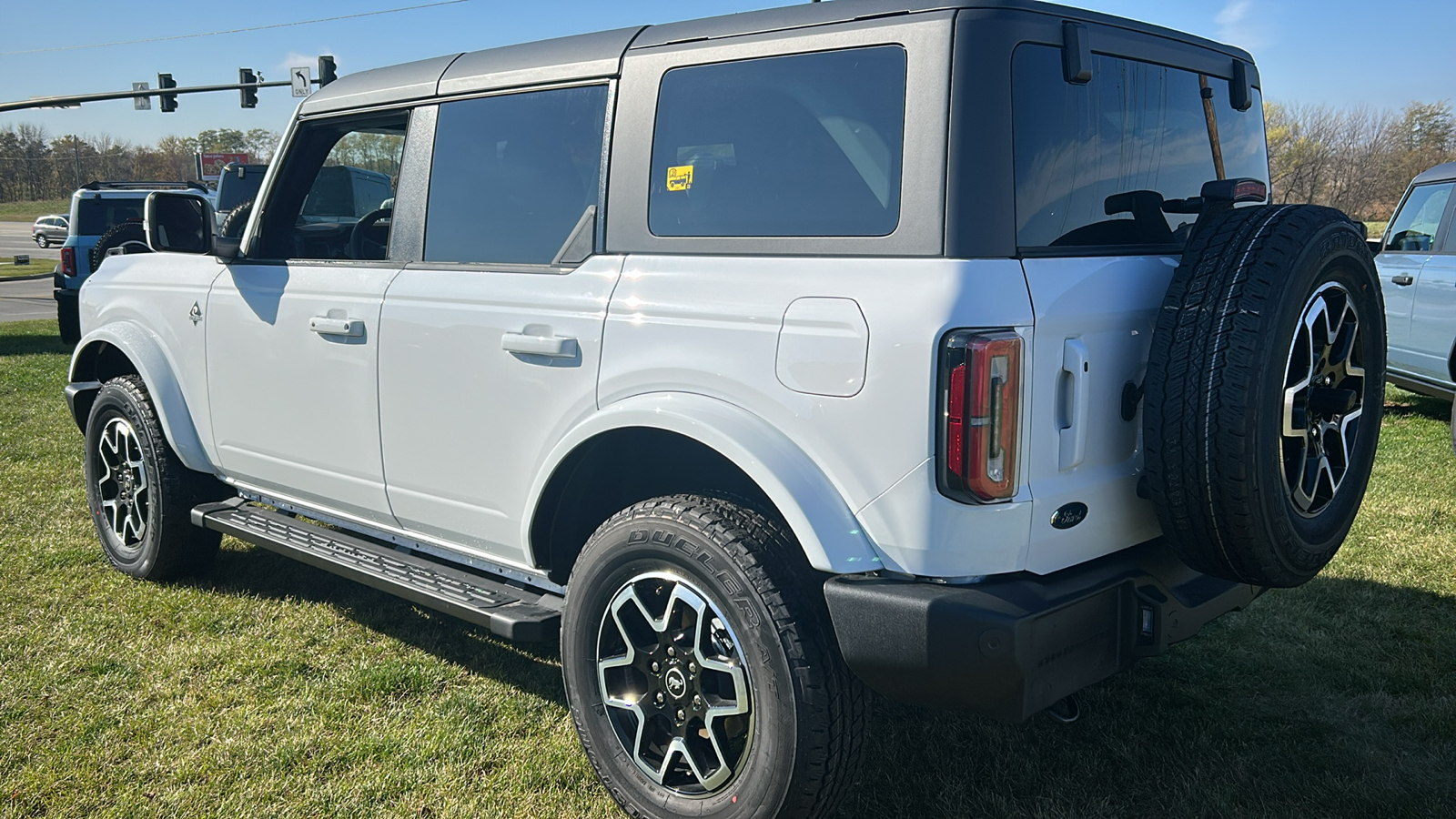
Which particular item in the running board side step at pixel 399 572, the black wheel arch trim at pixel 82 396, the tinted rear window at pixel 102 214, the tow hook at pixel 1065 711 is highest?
the tinted rear window at pixel 102 214

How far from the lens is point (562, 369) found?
9.90ft

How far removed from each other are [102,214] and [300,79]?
15545 millimetres

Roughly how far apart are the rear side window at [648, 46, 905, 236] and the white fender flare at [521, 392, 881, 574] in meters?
0.47

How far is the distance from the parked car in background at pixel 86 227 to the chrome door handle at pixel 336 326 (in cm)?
1030

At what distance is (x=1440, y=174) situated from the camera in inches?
312

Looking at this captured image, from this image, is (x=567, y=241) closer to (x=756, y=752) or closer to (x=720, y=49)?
(x=720, y=49)

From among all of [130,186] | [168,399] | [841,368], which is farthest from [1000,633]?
[130,186]

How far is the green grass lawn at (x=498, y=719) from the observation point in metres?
3.08

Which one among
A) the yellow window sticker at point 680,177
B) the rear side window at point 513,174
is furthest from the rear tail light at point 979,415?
the rear side window at point 513,174

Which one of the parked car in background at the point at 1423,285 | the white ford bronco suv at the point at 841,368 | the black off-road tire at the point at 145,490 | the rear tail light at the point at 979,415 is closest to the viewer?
the rear tail light at the point at 979,415

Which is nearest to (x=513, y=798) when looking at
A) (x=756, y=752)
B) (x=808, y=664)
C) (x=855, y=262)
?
(x=756, y=752)

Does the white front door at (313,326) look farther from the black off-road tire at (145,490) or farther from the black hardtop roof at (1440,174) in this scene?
the black hardtop roof at (1440,174)

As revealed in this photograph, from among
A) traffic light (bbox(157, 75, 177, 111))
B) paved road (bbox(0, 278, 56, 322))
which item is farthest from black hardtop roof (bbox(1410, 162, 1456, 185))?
traffic light (bbox(157, 75, 177, 111))

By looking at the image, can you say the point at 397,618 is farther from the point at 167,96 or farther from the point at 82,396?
the point at 167,96
